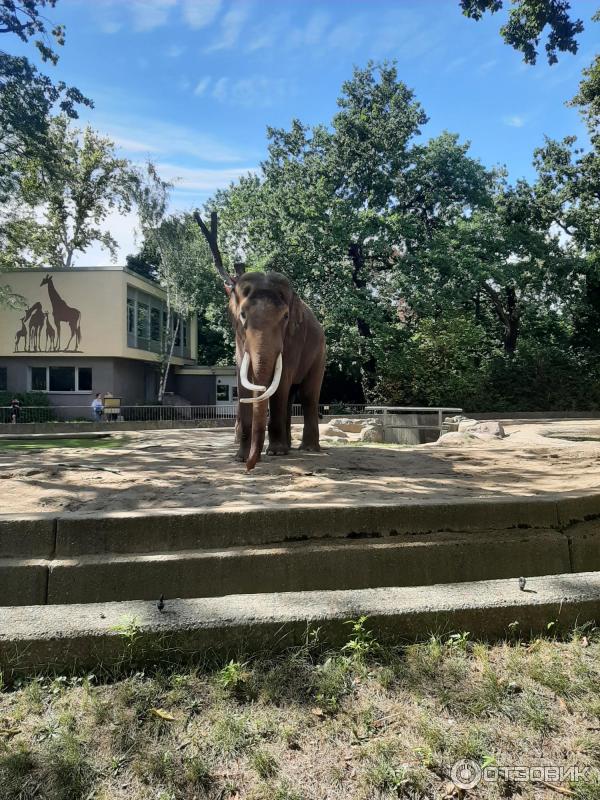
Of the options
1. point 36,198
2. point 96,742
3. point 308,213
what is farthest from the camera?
point 36,198

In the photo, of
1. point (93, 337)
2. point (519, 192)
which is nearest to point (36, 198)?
point (93, 337)

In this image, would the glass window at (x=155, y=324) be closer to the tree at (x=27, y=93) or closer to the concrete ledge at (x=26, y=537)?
the tree at (x=27, y=93)

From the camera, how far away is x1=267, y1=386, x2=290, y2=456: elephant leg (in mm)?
7500

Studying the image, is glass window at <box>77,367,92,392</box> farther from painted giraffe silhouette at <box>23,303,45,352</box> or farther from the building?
painted giraffe silhouette at <box>23,303,45,352</box>

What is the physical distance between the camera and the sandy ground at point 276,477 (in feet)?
16.7

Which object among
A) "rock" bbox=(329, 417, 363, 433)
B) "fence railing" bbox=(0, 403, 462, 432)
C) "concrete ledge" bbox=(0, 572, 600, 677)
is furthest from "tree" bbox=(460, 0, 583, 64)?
"fence railing" bbox=(0, 403, 462, 432)

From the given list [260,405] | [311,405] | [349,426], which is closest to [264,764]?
[260,405]

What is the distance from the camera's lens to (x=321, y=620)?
3092mm

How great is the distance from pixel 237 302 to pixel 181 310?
2611cm

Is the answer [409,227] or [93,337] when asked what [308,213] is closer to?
[409,227]

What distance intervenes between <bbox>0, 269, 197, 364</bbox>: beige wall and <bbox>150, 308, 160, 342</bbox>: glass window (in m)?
5.13

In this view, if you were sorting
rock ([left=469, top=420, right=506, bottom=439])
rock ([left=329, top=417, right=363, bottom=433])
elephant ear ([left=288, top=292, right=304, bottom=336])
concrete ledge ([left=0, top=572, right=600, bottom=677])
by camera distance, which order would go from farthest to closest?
1. rock ([left=329, top=417, right=363, bottom=433])
2. rock ([left=469, top=420, right=506, bottom=439])
3. elephant ear ([left=288, top=292, right=304, bottom=336])
4. concrete ledge ([left=0, top=572, right=600, bottom=677])

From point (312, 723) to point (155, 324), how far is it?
32930 millimetres

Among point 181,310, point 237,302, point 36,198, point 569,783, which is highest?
point 36,198
